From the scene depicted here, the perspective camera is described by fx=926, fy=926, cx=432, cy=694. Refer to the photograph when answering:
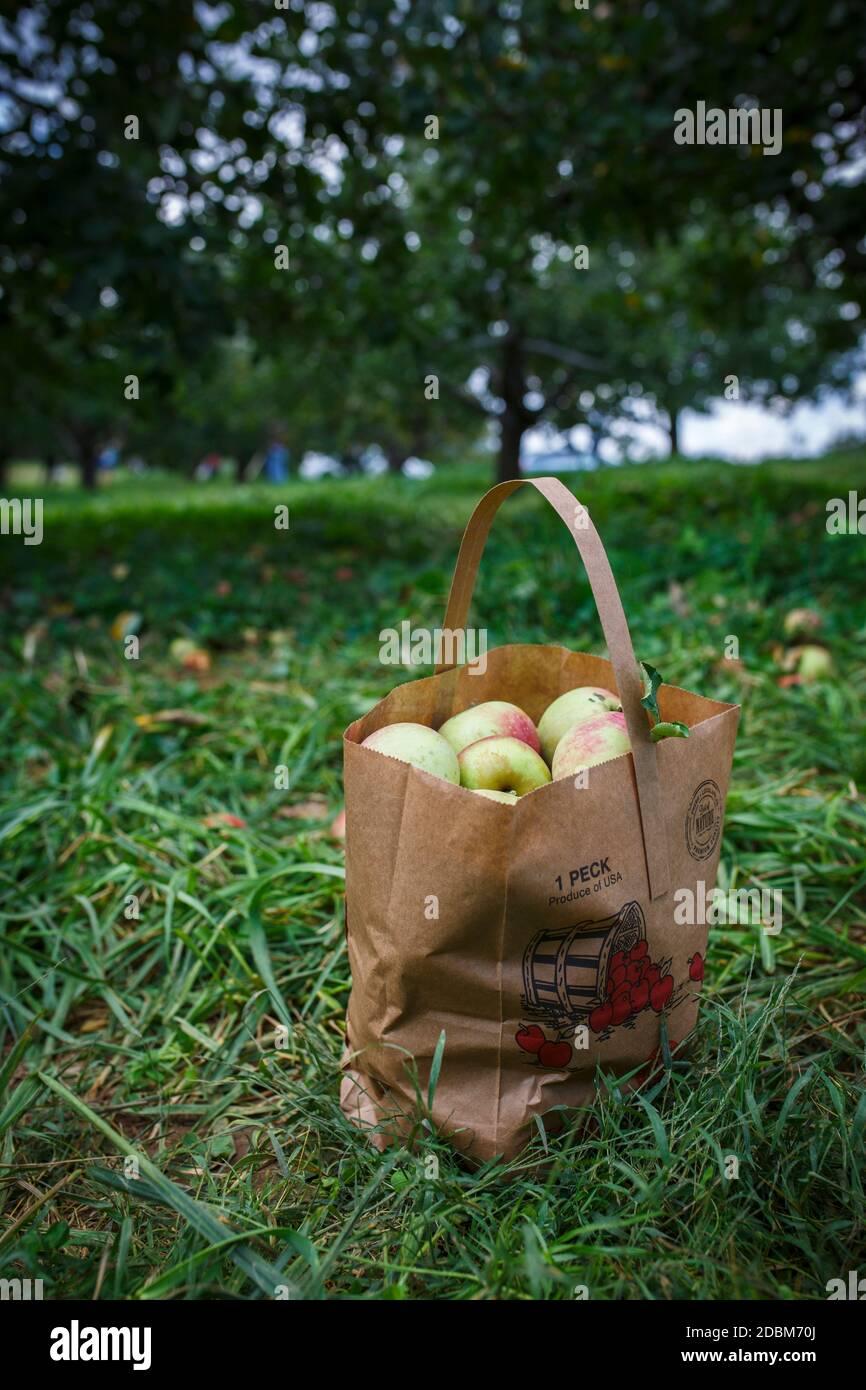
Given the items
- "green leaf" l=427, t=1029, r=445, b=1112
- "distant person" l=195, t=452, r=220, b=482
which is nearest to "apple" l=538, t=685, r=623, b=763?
"green leaf" l=427, t=1029, r=445, b=1112

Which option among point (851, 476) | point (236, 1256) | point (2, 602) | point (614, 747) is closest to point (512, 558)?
point (2, 602)

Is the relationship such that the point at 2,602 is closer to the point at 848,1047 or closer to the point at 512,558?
the point at 512,558

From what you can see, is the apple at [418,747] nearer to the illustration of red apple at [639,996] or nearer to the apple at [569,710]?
the apple at [569,710]

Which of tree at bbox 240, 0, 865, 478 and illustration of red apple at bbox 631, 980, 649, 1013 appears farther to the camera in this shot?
tree at bbox 240, 0, 865, 478

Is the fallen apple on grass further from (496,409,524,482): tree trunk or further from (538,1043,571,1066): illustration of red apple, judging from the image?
(496,409,524,482): tree trunk

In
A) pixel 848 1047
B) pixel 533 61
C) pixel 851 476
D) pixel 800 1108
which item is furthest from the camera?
pixel 851 476

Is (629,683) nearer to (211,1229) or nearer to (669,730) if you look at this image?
(669,730)

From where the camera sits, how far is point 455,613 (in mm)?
1653

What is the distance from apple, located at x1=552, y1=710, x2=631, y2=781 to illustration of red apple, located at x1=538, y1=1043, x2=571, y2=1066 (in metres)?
0.40

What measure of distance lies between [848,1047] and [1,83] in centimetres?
552

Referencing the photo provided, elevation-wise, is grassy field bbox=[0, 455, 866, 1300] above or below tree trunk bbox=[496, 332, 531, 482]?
below

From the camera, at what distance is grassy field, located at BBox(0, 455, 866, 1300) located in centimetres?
123

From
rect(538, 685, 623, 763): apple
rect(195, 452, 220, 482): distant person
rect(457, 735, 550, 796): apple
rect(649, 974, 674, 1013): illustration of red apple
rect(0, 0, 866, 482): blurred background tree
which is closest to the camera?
rect(649, 974, 674, 1013): illustration of red apple

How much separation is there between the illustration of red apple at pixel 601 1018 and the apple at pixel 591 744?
349 millimetres
